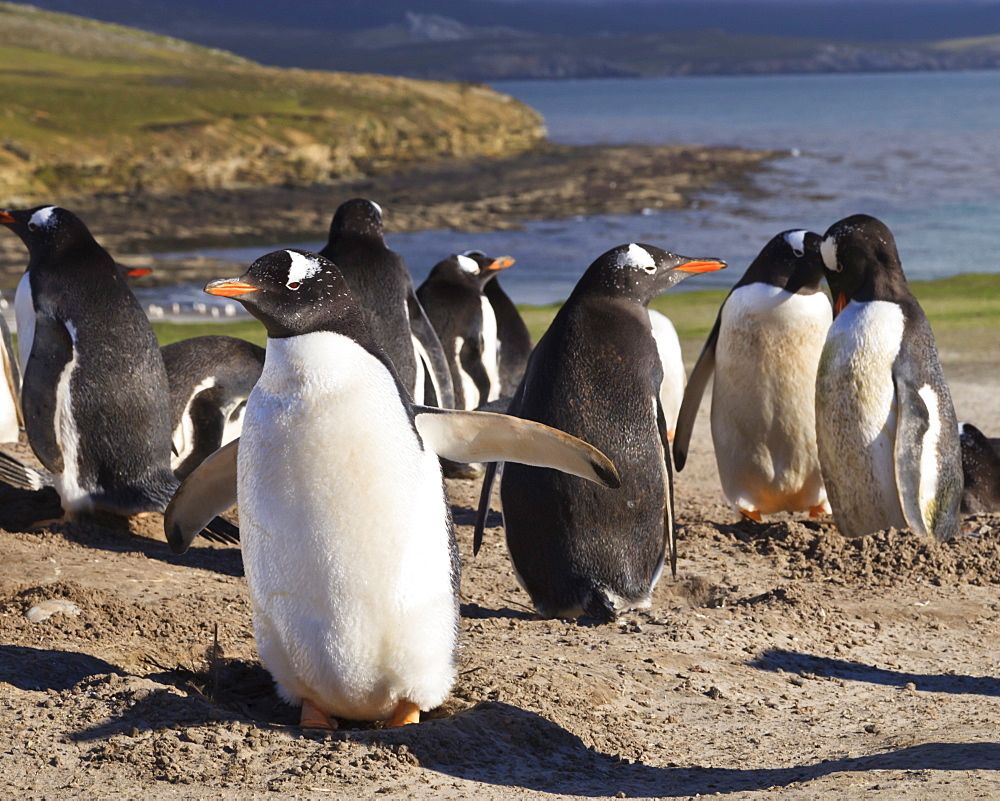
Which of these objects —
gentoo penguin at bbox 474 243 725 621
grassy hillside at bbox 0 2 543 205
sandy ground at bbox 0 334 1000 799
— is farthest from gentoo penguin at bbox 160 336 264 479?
grassy hillside at bbox 0 2 543 205

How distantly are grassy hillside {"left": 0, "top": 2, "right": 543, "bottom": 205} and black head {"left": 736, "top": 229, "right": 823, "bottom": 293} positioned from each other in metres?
28.5

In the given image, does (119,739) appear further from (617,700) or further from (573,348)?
(573,348)

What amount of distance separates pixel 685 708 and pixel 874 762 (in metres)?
0.76

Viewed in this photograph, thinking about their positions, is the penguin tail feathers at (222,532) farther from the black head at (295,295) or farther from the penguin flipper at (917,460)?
the penguin flipper at (917,460)

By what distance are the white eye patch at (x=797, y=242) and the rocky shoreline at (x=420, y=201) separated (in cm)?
1592

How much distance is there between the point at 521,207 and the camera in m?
32.3

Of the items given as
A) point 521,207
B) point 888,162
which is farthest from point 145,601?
point 888,162

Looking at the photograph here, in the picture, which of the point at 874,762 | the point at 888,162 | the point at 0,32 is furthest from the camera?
the point at 0,32

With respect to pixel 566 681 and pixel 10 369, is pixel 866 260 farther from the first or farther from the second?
pixel 10 369

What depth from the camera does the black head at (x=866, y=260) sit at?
5.36 m

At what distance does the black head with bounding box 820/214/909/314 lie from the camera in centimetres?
536

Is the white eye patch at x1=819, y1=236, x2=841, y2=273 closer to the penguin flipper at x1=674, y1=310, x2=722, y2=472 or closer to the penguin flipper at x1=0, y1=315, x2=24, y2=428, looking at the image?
the penguin flipper at x1=674, y1=310, x2=722, y2=472

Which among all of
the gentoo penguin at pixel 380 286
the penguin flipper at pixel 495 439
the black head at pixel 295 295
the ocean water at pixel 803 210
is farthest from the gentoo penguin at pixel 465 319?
the ocean water at pixel 803 210

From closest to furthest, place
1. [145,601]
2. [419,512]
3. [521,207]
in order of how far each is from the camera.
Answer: [419,512] < [145,601] < [521,207]
